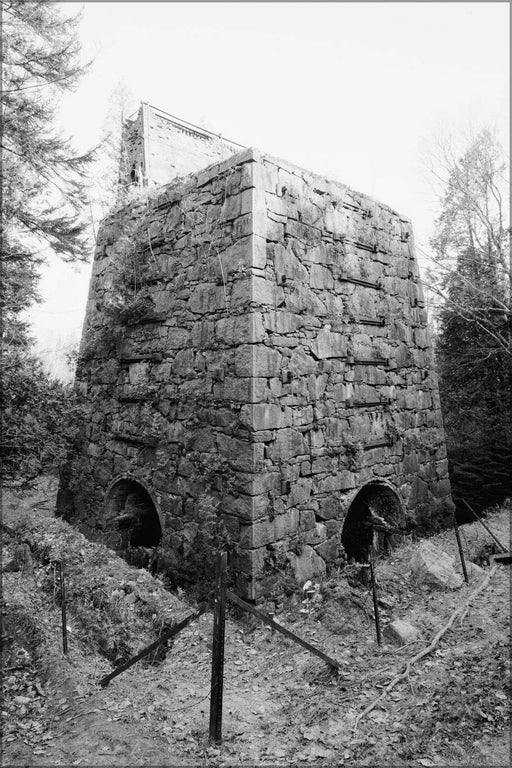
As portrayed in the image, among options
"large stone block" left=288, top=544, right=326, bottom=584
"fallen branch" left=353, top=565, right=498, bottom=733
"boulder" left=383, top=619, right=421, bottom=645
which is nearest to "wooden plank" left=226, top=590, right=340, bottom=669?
"fallen branch" left=353, top=565, right=498, bottom=733

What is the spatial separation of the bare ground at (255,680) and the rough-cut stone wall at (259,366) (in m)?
0.75

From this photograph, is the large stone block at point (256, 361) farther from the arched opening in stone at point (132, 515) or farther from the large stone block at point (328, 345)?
the arched opening in stone at point (132, 515)

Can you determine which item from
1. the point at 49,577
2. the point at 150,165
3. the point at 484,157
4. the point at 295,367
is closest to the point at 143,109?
the point at 150,165

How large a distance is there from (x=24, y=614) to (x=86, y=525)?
2.83 m

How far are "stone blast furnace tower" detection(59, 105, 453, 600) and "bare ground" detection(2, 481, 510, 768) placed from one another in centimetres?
70

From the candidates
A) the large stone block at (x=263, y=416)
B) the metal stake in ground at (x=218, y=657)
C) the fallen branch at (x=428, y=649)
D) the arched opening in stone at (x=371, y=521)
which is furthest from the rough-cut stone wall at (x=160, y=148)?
the fallen branch at (x=428, y=649)

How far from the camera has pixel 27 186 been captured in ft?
25.0

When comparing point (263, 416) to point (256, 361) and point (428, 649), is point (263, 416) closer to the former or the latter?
point (256, 361)

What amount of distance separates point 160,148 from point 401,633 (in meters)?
8.69

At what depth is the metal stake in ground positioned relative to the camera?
3256 millimetres

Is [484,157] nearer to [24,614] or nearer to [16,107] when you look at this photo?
[16,107]

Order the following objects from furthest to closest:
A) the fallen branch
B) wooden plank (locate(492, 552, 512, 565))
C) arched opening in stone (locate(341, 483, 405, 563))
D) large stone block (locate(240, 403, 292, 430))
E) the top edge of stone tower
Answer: the top edge of stone tower, arched opening in stone (locate(341, 483, 405, 563)), wooden plank (locate(492, 552, 512, 565)), large stone block (locate(240, 403, 292, 430)), the fallen branch

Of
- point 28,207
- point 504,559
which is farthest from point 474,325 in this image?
point 28,207

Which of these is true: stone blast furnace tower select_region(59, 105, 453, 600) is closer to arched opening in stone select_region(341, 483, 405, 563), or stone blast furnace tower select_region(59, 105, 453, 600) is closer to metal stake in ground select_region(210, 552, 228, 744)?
arched opening in stone select_region(341, 483, 405, 563)
